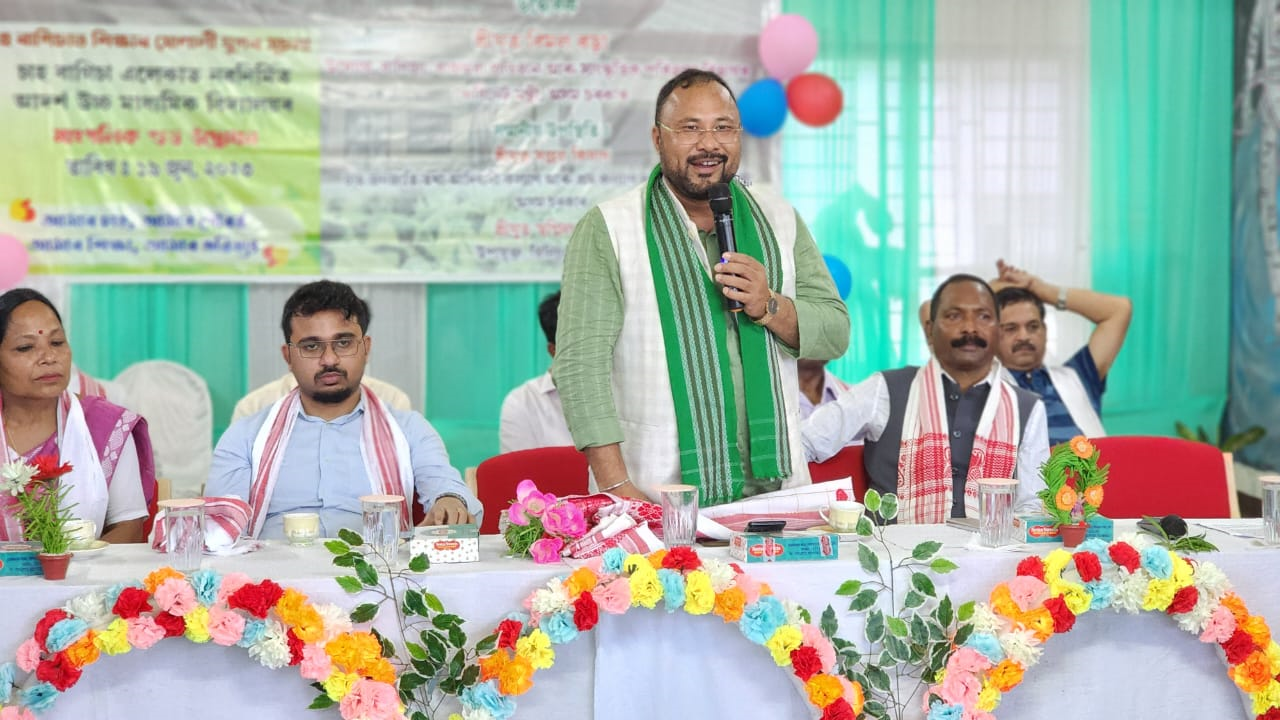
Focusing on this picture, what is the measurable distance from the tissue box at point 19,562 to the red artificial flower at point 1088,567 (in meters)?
1.80

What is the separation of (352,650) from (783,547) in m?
0.76

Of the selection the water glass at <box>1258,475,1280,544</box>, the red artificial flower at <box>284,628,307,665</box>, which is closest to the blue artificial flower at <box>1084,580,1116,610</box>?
the water glass at <box>1258,475,1280,544</box>

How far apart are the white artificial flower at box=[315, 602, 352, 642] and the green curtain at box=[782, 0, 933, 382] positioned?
4.00 m

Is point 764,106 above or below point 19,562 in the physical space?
above

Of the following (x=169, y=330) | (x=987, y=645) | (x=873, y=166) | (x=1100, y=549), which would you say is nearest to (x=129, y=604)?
(x=987, y=645)

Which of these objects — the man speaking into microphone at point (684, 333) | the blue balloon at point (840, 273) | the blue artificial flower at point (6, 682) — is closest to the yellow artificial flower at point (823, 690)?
the man speaking into microphone at point (684, 333)

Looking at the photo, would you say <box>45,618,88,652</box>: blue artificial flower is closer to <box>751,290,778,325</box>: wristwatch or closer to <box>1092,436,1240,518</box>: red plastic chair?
<box>751,290,778,325</box>: wristwatch

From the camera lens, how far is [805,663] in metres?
2.09

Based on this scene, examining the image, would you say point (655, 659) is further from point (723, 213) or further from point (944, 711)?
point (723, 213)

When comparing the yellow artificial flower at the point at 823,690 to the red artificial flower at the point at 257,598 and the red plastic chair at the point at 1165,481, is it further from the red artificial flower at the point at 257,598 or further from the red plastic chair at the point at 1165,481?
the red plastic chair at the point at 1165,481

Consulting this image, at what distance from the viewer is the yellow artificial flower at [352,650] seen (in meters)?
2.05

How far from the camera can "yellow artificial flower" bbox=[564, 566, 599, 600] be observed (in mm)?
2090

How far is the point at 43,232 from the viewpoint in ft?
17.5

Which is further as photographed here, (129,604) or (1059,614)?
(1059,614)
